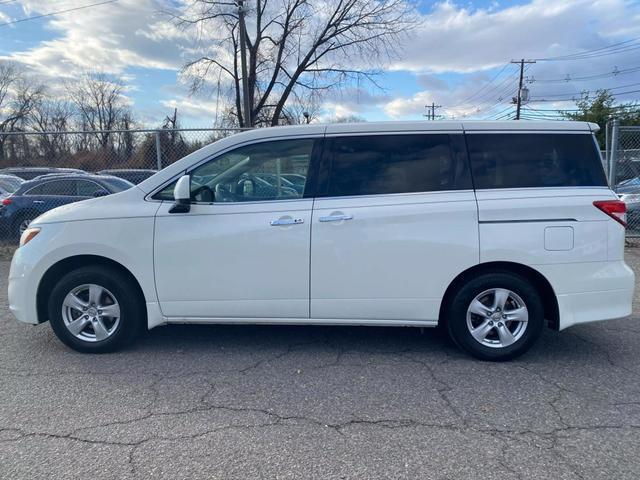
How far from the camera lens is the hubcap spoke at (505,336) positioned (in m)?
3.97

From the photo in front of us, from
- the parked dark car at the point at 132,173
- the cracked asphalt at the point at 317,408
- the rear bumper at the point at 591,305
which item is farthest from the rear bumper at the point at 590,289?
the parked dark car at the point at 132,173

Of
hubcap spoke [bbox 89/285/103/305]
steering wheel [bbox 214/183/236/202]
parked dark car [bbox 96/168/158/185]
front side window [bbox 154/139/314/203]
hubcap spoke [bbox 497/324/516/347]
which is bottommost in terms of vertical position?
hubcap spoke [bbox 497/324/516/347]

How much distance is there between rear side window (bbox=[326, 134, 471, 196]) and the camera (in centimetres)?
398

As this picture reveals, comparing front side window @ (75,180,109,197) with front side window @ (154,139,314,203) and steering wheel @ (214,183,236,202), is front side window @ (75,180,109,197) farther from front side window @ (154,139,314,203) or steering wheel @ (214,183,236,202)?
steering wheel @ (214,183,236,202)

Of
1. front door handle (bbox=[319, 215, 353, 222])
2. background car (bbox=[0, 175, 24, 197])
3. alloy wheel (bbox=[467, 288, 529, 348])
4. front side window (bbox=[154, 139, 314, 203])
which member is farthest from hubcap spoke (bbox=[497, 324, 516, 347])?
background car (bbox=[0, 175, 24, 197])

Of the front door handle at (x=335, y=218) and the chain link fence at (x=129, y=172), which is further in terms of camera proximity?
the chain link fence at (x=129, y=172)

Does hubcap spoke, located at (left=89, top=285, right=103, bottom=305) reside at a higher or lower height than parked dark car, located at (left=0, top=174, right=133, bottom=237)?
lower

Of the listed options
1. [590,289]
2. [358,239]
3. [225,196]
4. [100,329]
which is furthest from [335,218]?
[100,329]

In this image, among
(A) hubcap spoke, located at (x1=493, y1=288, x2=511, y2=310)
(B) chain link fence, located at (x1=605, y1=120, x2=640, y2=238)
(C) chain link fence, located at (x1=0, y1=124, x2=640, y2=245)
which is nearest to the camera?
(A) hubcap spoke, located at (x1=493, y1=288, x2=511, y2=310)

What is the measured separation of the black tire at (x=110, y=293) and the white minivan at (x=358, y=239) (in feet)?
0.04

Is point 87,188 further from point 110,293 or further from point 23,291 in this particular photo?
point 110,293

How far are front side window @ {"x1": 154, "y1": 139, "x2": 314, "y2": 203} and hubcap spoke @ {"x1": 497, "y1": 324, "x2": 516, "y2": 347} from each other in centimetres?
201

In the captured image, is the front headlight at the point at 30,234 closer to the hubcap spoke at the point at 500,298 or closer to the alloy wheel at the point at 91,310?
the alloy wheel at the point at 91,310

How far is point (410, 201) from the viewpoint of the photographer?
12.9 feet
